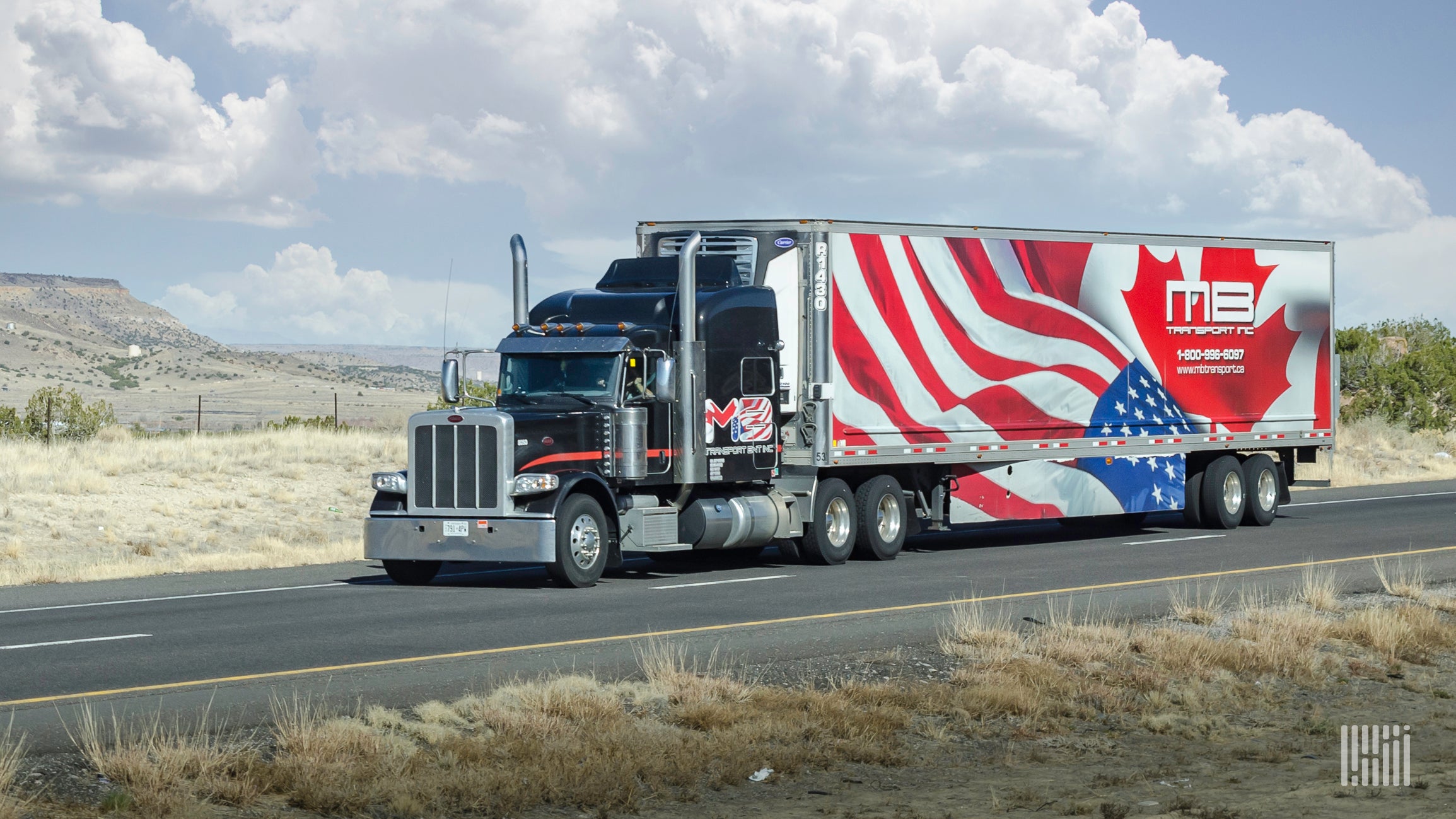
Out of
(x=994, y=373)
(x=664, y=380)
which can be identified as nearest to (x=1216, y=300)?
(x=994, y=373)

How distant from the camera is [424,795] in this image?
7.77 metres

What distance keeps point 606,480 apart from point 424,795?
1025 centimetres

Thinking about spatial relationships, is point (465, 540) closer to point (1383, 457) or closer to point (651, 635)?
point (651, 635)

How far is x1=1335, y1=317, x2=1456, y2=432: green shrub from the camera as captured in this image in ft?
175

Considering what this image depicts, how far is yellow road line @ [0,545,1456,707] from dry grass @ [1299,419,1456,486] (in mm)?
19940

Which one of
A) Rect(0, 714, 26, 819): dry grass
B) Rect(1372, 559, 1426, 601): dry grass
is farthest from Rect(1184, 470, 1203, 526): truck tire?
Rect(0, 714, 26, 819): dry grass

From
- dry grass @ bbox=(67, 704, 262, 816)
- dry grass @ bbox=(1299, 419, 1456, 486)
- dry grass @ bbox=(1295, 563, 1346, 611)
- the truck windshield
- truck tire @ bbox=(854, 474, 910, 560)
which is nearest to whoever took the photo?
dry grass @ bbox=(67, 704, 262, 816)

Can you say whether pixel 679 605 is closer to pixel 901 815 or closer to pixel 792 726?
pixel 792 726

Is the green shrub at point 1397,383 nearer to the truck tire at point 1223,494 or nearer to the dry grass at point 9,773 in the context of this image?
the truck tire at point 1223,494

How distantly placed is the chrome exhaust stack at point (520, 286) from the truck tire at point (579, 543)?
3.14m

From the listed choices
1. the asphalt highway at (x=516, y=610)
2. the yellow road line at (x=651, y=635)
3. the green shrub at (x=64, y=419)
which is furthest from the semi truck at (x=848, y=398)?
the green shrub at (x=64, y=419)

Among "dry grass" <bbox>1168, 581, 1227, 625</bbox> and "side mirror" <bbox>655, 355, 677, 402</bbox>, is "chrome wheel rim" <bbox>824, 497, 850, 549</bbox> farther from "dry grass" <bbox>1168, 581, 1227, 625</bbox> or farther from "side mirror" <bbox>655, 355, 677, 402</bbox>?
"dry grass" <bbox>1168, 581, 1227, 625</bbox>

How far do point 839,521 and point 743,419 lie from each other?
6.55 ft

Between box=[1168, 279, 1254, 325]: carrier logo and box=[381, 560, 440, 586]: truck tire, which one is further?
box=[1168, 279, 1254, 325]: carrier logo
